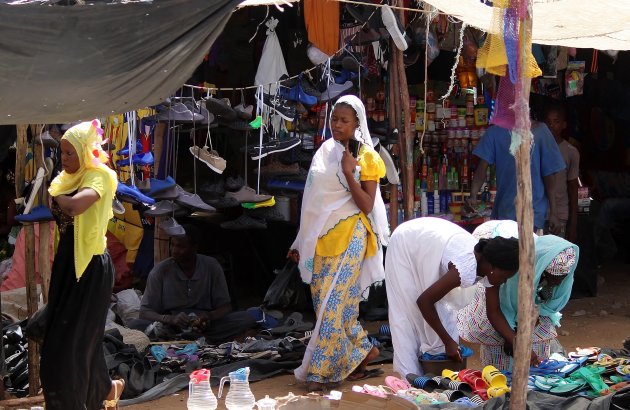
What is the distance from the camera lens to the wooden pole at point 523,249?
14.1 ft

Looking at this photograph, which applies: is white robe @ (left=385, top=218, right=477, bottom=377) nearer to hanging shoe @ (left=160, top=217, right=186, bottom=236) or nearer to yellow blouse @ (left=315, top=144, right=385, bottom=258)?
yellow blouse @ (left=315, top=144, right=385, bottom=258)

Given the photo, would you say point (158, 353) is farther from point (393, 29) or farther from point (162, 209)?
point (393, 29)

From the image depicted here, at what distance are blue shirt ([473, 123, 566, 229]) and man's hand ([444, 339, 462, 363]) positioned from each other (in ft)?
8.58

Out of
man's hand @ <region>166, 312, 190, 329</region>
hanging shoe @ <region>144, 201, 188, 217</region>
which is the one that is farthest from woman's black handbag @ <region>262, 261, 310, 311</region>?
hanging shoe @ <region>144, 201, 188, 217</region>

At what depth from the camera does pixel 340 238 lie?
254 inches

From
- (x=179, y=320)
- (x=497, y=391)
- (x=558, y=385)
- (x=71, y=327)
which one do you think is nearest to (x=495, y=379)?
(x=497, y=391)

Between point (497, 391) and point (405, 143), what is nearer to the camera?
point (497, 391)

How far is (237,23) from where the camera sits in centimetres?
916

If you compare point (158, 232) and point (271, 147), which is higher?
point (271, 147)

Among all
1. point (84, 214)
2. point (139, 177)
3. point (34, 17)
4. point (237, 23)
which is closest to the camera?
point (34, 17)

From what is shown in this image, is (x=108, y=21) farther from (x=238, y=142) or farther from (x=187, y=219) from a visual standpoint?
(x=187, y=219)

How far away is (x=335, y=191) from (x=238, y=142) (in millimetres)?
2225

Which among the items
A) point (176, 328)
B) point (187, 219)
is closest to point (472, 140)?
point (187, 219)

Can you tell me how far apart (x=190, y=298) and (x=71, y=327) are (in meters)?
2.59
